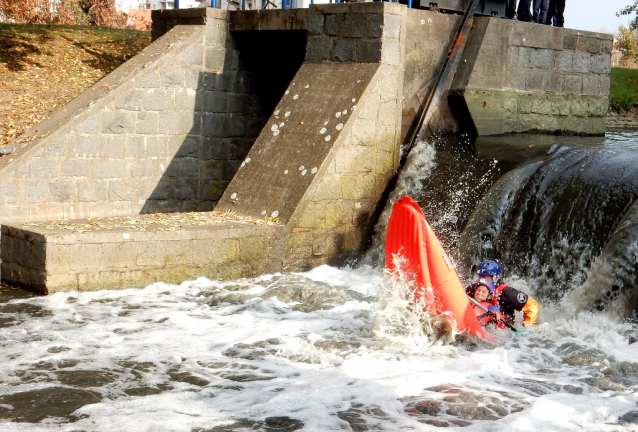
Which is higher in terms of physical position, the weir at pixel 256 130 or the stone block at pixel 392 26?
the stone block at pixel 392 26

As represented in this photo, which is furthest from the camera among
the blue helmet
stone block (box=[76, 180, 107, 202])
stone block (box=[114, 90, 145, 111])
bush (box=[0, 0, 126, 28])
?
bush (box=[0, 0, 126, 28])

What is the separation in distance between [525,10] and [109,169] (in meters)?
7.28

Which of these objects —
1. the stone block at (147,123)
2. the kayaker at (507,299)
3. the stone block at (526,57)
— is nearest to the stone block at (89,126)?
the stone block at (147,123)

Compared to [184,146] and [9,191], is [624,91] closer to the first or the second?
[184,146]

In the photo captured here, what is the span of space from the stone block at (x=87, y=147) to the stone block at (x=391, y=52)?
4.04 m

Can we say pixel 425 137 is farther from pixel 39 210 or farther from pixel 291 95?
pixel 39 210

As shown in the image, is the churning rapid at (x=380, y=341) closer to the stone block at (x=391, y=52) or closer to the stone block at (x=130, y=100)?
the stone block at (x=391, y=52)

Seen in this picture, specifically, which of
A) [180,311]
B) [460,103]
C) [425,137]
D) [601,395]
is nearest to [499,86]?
[460,103]

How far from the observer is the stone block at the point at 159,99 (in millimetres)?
12133

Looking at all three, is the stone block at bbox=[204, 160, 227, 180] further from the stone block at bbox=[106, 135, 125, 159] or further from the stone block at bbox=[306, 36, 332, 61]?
the stone block at bbox=[306, 36, 332, 61]

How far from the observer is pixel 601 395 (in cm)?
625

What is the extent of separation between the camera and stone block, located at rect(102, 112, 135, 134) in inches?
461

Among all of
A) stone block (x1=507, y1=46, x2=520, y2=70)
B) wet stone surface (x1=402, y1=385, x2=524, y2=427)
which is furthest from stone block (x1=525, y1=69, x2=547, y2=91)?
wet stone surface (x1=402, y1=385, x2=524, y2=427)

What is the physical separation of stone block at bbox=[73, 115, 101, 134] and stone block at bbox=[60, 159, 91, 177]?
408 millimetres
